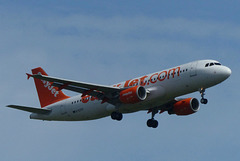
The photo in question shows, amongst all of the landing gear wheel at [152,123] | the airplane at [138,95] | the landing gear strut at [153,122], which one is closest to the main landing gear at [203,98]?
the airplane at [138,95]

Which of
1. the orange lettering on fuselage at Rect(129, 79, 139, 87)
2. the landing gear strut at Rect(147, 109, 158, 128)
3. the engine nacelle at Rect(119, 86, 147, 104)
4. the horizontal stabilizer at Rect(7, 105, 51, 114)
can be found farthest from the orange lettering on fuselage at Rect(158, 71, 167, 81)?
the horizontal stabilizer at Rect(7, 105, 51, 114)

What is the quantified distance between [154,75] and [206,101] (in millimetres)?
5798

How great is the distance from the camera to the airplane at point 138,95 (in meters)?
52.6

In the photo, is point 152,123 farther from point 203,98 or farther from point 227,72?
point 227,72

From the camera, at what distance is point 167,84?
53281 mm

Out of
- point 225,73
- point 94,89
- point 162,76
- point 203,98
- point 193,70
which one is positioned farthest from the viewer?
point 94,89

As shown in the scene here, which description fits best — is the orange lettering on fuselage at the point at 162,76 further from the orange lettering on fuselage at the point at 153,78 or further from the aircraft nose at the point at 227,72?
the aircraft nose at the point at 227,72

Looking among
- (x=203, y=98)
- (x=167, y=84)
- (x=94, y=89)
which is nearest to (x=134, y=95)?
(x=167, y=84)

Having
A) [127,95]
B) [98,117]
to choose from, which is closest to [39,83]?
[98,117]

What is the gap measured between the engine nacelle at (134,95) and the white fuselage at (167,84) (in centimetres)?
69

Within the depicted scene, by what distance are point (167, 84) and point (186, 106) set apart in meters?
6.86

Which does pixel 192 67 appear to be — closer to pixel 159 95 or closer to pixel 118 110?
pixel 159 95

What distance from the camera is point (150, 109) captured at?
2352 inches

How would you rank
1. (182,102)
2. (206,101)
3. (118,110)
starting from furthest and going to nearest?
(182,102), (118,110), (206,101)
